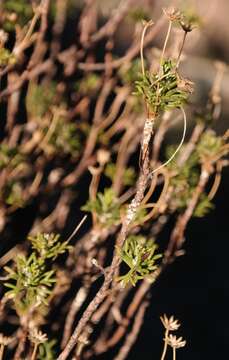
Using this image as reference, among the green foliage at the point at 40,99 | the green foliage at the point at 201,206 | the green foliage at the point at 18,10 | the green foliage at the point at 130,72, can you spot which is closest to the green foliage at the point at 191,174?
the green foliage at the point at 201,206

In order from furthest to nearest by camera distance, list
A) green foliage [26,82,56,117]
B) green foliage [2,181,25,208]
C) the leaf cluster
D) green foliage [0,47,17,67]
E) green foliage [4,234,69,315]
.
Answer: green foliage [26,82,56,117] < green foliage [2,181,25,208] < the leaf cluster < green foliage [0,47,17,67] < green foliage [4,234,69,315]

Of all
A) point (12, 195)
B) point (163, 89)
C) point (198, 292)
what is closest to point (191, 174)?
point (12, 195)

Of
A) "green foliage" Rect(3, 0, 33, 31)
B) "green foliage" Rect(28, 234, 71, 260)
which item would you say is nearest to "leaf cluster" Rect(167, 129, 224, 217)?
"green foliage" Rect(28, 234, 71, 260)

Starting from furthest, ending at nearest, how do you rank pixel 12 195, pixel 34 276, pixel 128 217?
pixel 12 195
pixel 34 276
pixel 128 217

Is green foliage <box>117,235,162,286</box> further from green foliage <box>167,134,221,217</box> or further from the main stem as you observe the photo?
green foliage <box>167,134,221,217</box>

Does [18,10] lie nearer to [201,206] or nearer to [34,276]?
[201,206]

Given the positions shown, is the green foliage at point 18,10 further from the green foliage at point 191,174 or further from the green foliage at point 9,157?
the green foliage at point 191,174

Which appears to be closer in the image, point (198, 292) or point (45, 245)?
point (45, 245)
